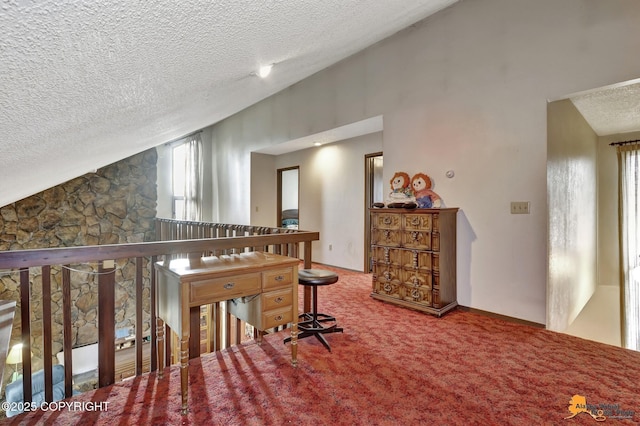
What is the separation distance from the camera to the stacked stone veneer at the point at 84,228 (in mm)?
4812

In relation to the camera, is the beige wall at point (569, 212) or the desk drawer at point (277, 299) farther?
the beige wall at point (569, 212)

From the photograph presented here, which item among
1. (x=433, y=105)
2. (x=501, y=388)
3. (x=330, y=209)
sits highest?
(x=433, y=105)

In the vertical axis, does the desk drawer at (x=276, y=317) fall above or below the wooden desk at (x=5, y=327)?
below

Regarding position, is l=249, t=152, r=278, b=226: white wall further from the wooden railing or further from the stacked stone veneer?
the wooden railing

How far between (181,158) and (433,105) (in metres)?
7.00

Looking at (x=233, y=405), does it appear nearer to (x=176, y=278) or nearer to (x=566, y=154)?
(x=176, y=278)

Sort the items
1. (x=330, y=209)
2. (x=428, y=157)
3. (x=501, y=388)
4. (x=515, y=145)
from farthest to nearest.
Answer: (x=330, y=209) → (x=428, y=157) → (x=515, y=145) → (x=501, y=388)

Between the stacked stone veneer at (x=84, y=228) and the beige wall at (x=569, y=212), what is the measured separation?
6157 millimetres

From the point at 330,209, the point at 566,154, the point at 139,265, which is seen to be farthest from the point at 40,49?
the point at 330,209

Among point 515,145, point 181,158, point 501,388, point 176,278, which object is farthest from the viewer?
point 181,158

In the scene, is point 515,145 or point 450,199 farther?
point 450,199

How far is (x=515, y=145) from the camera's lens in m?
2.84

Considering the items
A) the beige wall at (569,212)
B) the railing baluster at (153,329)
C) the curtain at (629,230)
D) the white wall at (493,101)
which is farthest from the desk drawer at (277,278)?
the curtain at (629,230)

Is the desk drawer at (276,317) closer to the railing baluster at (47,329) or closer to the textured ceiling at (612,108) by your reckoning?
the railing baluster at (47,329)
